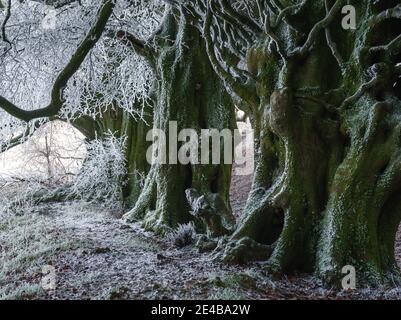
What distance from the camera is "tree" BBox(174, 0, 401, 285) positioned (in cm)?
453

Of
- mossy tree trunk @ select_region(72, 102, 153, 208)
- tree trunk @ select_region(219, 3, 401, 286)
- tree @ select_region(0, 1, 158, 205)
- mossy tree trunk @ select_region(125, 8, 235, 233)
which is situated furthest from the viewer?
mossy tree trunk @ select_region(72, 102, 153, 208)

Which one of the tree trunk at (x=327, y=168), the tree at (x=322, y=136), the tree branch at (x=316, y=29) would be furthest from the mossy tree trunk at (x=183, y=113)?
the tree branch at (x=316, y=29)

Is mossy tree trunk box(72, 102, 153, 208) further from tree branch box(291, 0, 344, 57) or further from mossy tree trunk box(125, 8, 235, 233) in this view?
A: tree branch box(291, 0, 344, 57)

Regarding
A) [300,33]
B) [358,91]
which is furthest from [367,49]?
[300,33]

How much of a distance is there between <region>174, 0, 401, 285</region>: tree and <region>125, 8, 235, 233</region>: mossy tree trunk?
1.72 m

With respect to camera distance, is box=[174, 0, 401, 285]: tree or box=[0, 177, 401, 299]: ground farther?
box=[174, 0, 401, 285]: tree

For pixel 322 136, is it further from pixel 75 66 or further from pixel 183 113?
pixel 183 113

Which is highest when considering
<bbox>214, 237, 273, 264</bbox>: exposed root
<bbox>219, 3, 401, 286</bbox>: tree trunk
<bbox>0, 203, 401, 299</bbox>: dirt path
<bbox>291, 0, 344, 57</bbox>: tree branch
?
<bbox>291, 0, 344, 57</bbox>: tree branch

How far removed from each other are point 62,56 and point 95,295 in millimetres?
4538

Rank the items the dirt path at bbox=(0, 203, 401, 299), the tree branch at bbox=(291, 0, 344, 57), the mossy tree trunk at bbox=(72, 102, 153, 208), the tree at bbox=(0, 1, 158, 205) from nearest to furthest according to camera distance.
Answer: the dirt path at bbox=(0, 203, 401, 299)
the tree branch at bbox=(291, 0, 344, 57)
the tree at bbox=(0, 1, 158, 205)
the mossy tree trunk at bbox=(72, 102, 153, 208)

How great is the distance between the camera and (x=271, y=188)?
17.3ft

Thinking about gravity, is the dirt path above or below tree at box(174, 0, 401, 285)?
below

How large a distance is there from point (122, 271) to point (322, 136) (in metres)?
2.59

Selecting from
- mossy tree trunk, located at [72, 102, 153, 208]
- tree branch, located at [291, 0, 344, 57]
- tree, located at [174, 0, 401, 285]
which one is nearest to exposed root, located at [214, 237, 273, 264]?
tree, located at [174, 0, 401, 285]
